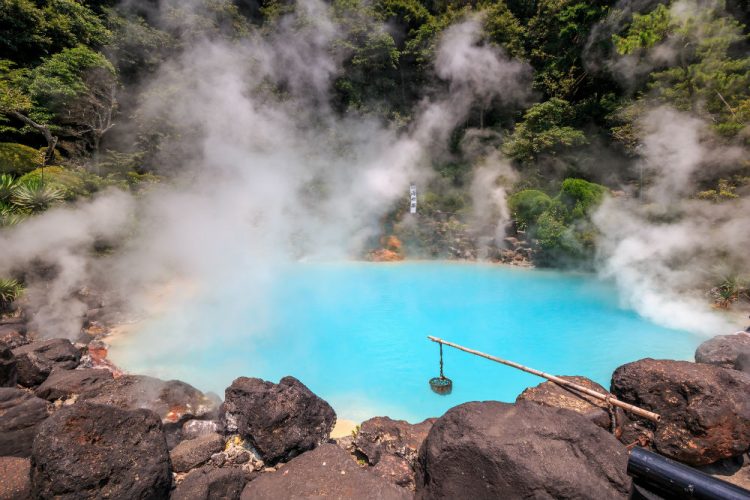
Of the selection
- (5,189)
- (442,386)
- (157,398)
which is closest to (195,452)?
(157,398)

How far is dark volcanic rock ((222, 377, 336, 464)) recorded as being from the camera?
338 cm

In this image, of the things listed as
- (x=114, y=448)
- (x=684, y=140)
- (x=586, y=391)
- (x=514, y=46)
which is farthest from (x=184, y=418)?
(x=514, y=46)

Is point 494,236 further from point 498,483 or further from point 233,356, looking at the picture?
point 498,483

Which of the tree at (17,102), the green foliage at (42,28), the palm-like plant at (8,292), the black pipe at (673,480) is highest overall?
the green foliage at (42,28)

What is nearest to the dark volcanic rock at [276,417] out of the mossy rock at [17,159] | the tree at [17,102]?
the mossy rock at [17,159]

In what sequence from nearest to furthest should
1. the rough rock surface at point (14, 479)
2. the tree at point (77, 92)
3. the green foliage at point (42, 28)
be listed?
the rough rock surface at point (14, 479)
the tree at point (77, 92)
the green foliage at point (42, 28)

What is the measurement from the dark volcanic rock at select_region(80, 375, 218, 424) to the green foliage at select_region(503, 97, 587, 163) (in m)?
15.5

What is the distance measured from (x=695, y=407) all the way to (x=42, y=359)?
774 cm

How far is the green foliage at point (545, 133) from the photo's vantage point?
1520 cm

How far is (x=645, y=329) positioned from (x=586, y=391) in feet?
17.9

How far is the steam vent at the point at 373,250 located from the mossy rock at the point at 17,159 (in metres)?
0.08

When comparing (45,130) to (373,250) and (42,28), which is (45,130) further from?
(373,250)

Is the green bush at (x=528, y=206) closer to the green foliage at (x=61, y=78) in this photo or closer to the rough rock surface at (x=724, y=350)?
the rough rock surface at (x=724, y=350)

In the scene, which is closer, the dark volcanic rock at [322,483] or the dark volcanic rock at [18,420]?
the dark volcanic rock at [322,483]
